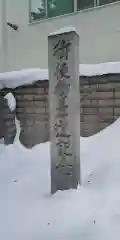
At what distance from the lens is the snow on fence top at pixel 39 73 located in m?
4.86

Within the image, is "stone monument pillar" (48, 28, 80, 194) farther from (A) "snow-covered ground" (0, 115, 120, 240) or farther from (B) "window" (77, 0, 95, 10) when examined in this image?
(B) "window" (77, 0, 95, 10)

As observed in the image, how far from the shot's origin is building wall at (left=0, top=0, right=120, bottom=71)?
Answer: 6.22 metres

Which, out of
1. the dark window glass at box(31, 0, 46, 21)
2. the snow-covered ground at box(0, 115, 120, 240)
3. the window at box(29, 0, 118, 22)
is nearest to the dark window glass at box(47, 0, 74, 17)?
the window at box(29, 0, 118, 22)

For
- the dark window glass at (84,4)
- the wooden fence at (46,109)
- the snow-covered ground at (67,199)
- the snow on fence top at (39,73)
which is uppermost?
the dark window glass at (84,4)

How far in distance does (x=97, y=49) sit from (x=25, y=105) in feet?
6.48

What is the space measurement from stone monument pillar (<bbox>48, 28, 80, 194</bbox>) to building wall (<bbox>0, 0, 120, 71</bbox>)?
2874 mm

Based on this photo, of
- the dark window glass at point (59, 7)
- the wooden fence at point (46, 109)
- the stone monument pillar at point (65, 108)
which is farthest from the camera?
the dark window glass at point (59, 7)

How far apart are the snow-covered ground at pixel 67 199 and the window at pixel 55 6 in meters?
3.17

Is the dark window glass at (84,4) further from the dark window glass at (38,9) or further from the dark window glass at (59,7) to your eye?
the dark window glass at (38,9)

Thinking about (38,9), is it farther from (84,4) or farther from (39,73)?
(39,73)

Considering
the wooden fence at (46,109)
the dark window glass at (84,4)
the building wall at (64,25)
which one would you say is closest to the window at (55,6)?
the dark window glass at (84,4)

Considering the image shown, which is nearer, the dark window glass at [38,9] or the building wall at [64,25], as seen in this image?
the building wall at [64,25]

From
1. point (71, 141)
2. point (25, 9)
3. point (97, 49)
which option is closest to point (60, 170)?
point (71, 141)

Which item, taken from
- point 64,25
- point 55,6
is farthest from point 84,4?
point 55,6
